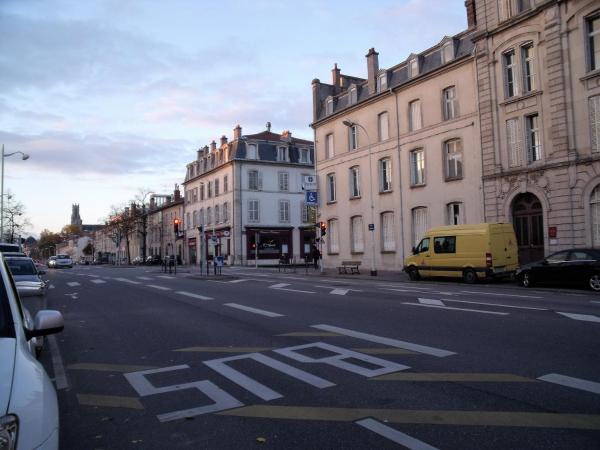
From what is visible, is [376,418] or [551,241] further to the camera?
[551,241]

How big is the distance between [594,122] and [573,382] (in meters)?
18.8

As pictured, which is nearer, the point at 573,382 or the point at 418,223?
the point at 573,382

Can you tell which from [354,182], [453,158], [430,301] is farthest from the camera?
[354,182]

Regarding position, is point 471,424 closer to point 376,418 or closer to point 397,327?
point 376,418

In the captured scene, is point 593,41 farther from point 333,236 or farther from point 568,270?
point 333,236

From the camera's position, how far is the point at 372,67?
110ft

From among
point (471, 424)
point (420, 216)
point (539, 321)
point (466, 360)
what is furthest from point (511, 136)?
point (471, 424)

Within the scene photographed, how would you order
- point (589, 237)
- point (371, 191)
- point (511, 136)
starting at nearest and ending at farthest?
point (589, 237)
point (511, 136)
point (371, 191)

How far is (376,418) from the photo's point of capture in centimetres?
441

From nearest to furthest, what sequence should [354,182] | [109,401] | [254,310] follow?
[109,401] < [254,310] < [354,182]

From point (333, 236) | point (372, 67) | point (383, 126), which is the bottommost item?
point (333, 236)

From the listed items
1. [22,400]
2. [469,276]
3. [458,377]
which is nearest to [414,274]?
[469,276]

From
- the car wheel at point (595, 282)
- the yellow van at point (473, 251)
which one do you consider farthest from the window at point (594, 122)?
the car wheel at point (595, 282)

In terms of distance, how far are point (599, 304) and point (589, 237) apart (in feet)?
30.9
